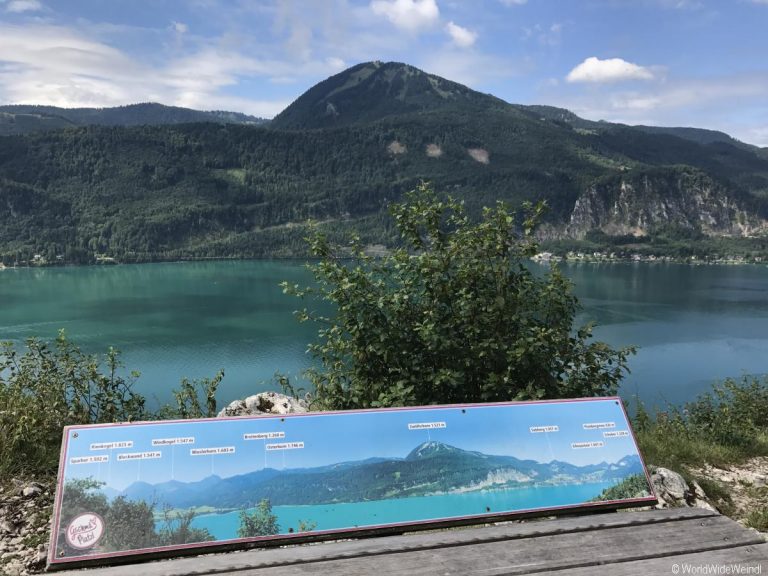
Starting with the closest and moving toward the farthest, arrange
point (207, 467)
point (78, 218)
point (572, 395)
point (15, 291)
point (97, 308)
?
point (207, 467), point (572, 395), point (97, 308), point (15, 291), point (78, 218)

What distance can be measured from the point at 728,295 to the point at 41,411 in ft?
276

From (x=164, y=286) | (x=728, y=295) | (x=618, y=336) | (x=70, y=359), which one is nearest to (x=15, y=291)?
(x=164, y=286)

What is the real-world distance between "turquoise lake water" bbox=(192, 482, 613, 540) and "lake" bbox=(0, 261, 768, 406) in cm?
569

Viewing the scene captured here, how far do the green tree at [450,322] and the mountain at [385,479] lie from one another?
1.30 metres

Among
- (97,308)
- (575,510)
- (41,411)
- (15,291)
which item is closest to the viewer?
(575,510)

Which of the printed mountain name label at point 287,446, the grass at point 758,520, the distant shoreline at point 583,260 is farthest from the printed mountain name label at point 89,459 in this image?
the distant shoreline at point 583,260

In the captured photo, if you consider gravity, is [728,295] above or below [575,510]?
below

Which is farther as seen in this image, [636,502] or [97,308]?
[97,308]

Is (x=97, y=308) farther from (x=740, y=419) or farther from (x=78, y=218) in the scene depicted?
(x=78, y=218)

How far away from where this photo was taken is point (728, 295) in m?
73.5

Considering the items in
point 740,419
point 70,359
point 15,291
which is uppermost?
point 70,359

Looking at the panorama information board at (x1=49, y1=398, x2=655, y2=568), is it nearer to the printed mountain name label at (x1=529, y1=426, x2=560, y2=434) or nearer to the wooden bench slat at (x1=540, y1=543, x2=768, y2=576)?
the printed mountain name label at (x1=529, y1=426, x2=560, y2=434)

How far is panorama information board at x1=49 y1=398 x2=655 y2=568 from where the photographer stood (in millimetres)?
2740

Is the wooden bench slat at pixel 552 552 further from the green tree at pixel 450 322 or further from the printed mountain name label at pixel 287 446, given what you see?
the green tree at pixel 450 322
